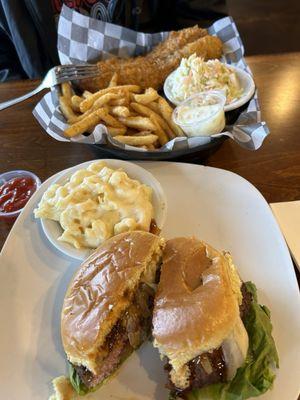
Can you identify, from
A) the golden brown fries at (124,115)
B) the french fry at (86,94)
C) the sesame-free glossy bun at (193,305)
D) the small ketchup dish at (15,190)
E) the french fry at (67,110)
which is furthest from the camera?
the french fry at (86,94)

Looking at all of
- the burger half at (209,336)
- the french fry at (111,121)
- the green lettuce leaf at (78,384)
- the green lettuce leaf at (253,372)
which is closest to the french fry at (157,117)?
the french fry at (111,121)

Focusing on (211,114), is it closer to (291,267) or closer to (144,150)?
(144,150)

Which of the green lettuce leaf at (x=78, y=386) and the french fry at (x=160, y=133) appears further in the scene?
the french fry at (x=160, y=133)

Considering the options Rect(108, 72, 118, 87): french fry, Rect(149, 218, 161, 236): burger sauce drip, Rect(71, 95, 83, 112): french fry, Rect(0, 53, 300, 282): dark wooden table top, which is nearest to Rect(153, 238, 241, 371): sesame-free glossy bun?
Rect(149, 218, 161, 236): burger sauce drip

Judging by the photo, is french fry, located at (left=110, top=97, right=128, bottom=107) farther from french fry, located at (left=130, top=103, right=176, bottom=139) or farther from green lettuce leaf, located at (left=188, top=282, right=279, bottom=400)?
green lettuce leaf, located at (left=188, top=282, right=279, bottom=400)

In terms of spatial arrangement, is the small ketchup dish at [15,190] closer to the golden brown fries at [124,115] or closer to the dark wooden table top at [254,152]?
the dark wooden table top at [254,152]

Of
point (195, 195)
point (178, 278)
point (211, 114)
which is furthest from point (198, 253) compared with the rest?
point (211, 114)

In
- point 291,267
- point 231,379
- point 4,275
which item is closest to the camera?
point 231,379

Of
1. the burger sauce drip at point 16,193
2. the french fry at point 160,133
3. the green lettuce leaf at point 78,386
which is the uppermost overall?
the french fry at point 160,133
